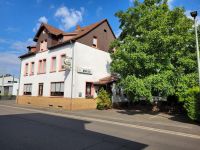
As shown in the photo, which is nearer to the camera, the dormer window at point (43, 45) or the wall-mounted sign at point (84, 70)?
the wall-mounted sign at point (84, 70)

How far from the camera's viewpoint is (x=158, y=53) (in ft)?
55.7

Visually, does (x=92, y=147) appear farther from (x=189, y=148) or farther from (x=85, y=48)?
(x=85, y=48)

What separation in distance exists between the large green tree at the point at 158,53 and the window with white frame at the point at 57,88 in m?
8.30

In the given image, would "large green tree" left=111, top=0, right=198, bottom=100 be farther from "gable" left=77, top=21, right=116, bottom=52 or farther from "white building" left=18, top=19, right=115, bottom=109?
"gable" left=77, top=21, right=116, bottom=52

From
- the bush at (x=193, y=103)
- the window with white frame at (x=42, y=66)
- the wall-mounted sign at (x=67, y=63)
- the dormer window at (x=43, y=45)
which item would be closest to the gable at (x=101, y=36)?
the wall-mounted sign at (x=67, y=63)

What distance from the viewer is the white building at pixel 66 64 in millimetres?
22984

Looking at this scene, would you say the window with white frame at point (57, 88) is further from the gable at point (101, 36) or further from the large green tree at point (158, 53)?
the large green tree at point (158, 53)

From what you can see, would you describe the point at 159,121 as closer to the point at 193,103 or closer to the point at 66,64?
the point at 193,103

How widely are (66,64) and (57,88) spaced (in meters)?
4.11

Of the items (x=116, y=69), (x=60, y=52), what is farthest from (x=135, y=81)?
(x=60, y=52)

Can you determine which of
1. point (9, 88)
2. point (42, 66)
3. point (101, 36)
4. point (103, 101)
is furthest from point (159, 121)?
point (9, 88)

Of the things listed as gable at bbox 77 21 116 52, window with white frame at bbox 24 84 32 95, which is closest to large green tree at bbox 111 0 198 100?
gable at bbox 77 21 116 52

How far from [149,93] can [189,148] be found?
359 inches

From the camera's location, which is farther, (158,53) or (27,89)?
(27,89)
